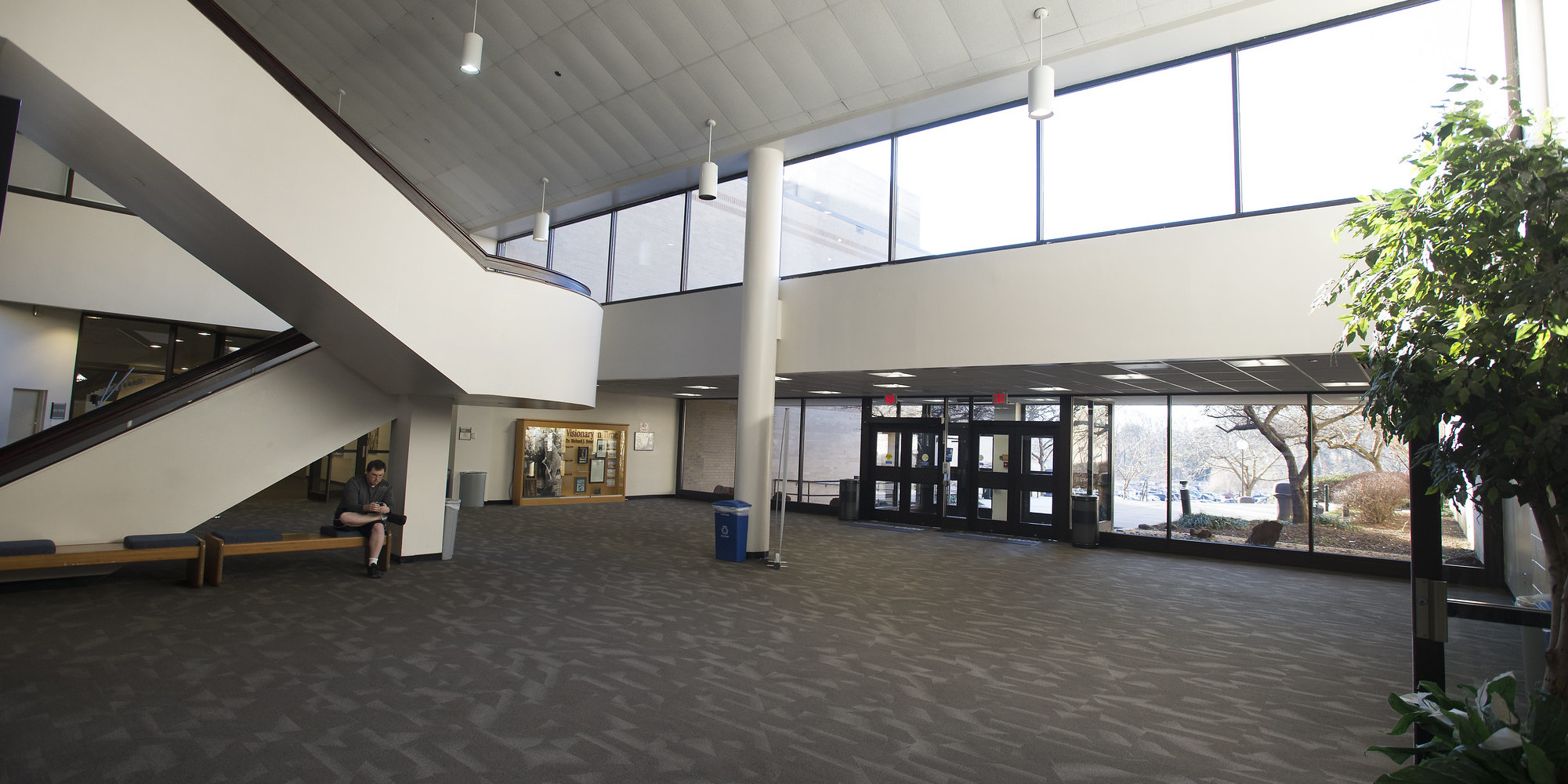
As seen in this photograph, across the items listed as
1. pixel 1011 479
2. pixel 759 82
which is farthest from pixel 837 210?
pixel 1011 479

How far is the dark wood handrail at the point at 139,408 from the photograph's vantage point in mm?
6402

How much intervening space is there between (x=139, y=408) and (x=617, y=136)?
6627 mm

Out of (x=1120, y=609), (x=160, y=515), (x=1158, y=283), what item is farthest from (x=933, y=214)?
(x=160, y=515)

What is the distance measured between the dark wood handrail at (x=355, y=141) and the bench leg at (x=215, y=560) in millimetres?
3355

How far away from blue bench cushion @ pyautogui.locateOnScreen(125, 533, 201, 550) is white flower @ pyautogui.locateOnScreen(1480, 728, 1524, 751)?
838cm

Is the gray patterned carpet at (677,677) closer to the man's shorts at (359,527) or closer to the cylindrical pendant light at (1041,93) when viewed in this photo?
the man's shorts at (359,527)

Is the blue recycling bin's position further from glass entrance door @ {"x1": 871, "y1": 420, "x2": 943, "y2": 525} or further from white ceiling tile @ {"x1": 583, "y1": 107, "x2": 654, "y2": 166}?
glass entrance door @ {"x1": 871, "y1": 420, "x2": 943, "y2": 525}

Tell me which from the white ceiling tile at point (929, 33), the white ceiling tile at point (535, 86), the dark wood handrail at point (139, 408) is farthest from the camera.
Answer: the white ceiling tile at point (535, 86)

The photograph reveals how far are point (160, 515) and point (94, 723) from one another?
4.16 metres

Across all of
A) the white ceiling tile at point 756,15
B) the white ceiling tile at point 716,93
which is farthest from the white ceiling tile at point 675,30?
the white ceiling tile at point 756,15

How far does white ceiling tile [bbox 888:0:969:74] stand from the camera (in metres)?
7.93

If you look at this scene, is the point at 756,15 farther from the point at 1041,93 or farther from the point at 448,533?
the point at 448,533

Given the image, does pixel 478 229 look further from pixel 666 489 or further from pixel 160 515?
pixel 160 515

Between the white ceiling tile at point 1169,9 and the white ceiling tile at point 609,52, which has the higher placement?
the white ceiling tile at point 609,52
